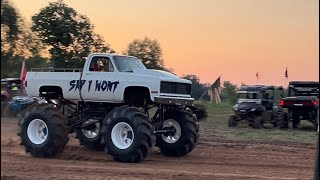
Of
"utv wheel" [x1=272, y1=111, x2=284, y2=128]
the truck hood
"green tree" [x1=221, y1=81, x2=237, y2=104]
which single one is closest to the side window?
the truck hood

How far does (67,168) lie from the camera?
1041 centimetres

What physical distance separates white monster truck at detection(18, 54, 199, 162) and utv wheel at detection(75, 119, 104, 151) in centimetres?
41

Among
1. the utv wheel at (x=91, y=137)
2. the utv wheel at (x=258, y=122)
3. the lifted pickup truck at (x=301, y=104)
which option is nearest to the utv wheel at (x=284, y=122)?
the lifted pickup truck at (x=301, y=104)

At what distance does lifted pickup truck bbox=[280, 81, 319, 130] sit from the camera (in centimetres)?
2348

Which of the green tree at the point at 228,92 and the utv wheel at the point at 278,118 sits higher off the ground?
the green tree at the point at 228,92

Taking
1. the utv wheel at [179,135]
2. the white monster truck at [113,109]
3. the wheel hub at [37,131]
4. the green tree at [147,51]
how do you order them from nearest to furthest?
the white monster truck at [113,109], the wheel hub at [37,131], the utv wheel at [179,135], the green tree at [147,51]

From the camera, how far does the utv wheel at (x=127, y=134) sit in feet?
37.7

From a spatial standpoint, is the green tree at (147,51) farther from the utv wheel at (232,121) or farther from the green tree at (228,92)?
the green tree at (228,92)

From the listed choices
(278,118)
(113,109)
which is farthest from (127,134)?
(278,118)

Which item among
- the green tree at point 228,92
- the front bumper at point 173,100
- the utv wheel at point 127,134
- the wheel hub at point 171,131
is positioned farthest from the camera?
the green tree at point 228,92

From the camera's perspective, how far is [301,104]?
2375 cm

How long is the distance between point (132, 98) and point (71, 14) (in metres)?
6.34

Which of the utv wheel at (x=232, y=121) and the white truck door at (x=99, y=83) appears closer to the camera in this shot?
the white truck door at (x=99, y=83)

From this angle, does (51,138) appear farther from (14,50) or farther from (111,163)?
(14,50)
